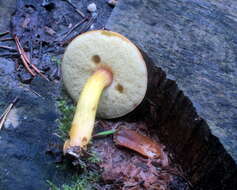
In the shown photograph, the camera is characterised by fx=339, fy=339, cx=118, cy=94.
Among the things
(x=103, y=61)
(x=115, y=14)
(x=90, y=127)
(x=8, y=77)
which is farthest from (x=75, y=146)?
(x=115, y=14)

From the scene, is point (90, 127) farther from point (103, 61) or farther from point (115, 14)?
point (115, 14)

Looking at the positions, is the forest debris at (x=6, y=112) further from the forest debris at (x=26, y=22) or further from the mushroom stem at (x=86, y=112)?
the forest debris at (x=26, y=22)

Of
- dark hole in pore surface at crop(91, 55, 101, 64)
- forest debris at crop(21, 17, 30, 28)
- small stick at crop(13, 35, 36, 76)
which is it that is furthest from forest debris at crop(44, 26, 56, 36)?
dark hole in pore surface at crop(91, 55, 101, 64)

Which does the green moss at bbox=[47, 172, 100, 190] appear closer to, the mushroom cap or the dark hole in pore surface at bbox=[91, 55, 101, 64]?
the mushroom cap

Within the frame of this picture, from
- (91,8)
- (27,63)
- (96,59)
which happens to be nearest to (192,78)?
(96,59)

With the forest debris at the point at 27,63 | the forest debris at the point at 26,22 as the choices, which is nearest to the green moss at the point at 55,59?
the forest debris at the point at 27,63

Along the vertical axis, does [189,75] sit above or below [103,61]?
above
